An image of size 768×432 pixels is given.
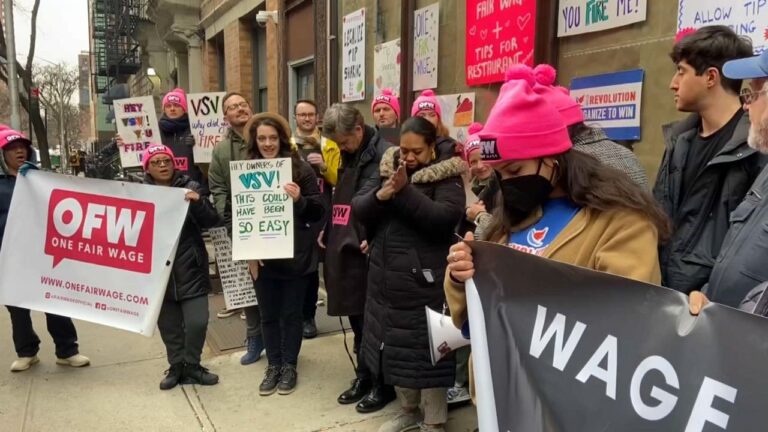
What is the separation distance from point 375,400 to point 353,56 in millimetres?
4711

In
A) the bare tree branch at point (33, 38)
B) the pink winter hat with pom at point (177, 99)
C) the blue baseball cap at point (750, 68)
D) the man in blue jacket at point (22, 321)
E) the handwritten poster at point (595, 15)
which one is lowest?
the man in blue jacket at point (22, 321)

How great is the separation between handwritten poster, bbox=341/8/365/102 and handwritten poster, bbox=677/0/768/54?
416cm

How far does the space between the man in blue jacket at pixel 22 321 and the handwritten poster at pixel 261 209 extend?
1.66 meters

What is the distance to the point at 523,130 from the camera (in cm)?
171

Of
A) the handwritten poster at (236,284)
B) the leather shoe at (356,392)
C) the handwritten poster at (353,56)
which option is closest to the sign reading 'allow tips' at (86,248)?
Answer: the handwritten poster at (236,284)

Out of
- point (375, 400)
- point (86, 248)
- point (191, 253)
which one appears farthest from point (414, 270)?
point (86, 248)

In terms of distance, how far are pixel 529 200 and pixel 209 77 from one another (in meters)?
13.8

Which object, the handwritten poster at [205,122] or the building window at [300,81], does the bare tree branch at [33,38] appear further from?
the handwritten poster at [205,122]

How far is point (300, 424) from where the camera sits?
3434mm

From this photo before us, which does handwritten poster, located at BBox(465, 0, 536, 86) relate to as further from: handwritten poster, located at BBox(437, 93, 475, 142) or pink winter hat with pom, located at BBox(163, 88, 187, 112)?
pink winter hat with pom, located at BBox(163, 88, 187, 112)

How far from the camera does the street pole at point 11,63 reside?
50.9 feet

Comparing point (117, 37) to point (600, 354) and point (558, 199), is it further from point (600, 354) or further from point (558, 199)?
point (600, 354)

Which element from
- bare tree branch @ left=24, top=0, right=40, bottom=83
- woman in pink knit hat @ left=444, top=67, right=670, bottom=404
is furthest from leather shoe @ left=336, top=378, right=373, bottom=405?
bare tree branch @ left=24, top=0, right=40, bottom=83

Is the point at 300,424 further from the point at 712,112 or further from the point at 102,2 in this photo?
the point at 102,2
